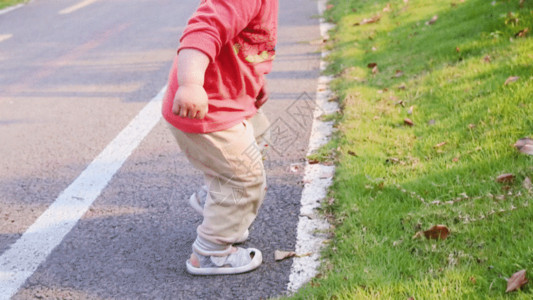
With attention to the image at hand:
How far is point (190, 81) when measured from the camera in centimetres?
234

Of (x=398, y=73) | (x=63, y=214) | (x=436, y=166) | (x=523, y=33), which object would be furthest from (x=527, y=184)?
(x=523, y=33)

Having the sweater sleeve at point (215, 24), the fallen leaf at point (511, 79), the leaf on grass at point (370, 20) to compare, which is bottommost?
the leaf on grass at point (370, 20)

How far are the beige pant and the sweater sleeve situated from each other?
0.43m

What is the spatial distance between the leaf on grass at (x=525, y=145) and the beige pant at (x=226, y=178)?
163 centimetres

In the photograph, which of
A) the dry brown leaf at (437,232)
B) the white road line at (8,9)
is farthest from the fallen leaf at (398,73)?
the white road line at (8,9)

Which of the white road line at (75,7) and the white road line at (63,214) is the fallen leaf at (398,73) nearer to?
the white road line at (63,214)

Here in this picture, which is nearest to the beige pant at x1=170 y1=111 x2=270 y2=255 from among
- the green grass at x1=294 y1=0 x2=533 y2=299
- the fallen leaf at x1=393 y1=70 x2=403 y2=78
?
the green grass at x1=294 y1=0 x2=533 y2=299

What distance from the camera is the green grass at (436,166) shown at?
8.33ft

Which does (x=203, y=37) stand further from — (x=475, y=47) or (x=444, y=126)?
(x=475, y=47)

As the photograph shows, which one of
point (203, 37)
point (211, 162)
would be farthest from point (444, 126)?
point (203, 37)

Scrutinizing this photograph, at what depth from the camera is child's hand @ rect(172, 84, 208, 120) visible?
2.34 metres

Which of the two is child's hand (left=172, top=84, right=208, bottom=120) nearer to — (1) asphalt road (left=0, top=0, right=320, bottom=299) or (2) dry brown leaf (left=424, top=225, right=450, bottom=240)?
(1) asphalt road (left=0, top=0, right=320, bottom=299)

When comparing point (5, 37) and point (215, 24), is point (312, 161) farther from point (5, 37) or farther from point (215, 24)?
point (5, 37)

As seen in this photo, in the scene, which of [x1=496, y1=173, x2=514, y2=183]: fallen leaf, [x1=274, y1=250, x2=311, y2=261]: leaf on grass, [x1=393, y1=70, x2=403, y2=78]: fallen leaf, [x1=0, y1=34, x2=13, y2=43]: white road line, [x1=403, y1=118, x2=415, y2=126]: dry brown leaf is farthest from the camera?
[x1=0, y1=34, x2=13, y2=43]: white road line
